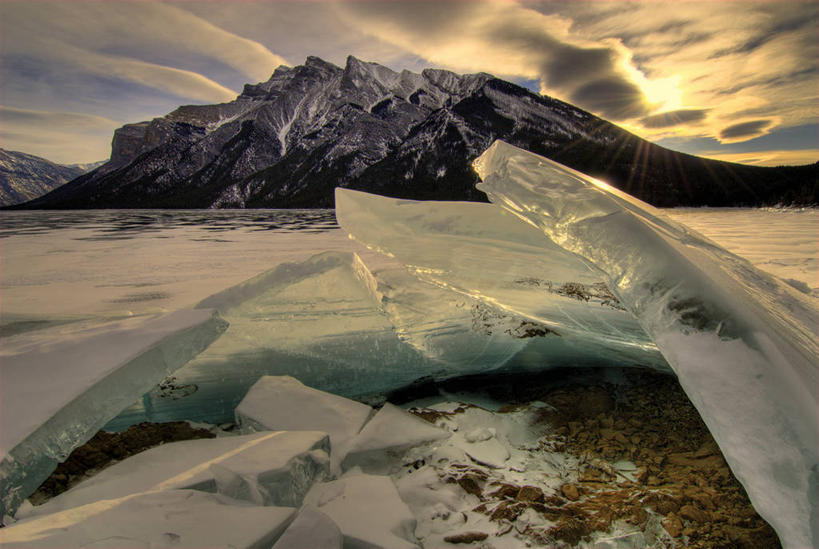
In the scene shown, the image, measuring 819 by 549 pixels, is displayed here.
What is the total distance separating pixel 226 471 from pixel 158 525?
0.36 metres

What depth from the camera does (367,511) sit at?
154 cm

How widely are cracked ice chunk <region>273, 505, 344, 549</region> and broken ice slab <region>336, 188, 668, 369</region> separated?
7.08 feet

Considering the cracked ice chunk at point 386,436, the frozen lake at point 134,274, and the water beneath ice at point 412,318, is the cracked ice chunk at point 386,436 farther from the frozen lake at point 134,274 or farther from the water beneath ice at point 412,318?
the frozen lake at point 134,274

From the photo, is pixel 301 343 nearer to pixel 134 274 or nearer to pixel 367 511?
pixel 367 511

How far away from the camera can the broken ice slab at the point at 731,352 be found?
3.65ft

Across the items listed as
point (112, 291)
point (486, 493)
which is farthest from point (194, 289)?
point (486, 493)

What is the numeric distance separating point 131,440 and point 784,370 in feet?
10.5

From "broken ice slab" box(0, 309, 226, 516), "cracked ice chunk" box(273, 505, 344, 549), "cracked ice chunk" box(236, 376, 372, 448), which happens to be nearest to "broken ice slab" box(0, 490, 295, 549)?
"cracked ice chunk" box(273, 505, 344, 549)

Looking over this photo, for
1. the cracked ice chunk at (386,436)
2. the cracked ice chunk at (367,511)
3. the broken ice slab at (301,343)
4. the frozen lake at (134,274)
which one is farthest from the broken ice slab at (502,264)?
the cracked ice chunk at (367,511)

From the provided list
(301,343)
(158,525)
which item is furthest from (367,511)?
(301,343)

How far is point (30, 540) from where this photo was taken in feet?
3.63

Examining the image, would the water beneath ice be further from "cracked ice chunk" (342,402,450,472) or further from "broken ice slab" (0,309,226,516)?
"cracked ice chunk" (342,402,450,472)

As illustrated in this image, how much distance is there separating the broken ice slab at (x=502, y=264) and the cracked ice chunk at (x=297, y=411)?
1332 mm

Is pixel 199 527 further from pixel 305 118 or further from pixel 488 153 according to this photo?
pixel 305 118
